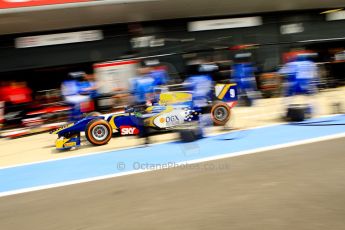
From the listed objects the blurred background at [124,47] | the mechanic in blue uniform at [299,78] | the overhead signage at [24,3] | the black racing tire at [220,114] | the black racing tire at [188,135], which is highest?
the overhead signage at [24,3]

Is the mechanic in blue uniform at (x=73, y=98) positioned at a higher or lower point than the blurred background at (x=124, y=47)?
lower

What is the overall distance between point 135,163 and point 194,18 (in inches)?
373

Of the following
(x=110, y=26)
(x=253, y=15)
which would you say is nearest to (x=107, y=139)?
(x=110, y=26)

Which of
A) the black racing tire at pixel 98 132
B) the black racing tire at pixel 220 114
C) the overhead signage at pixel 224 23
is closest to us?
the black racing tire at pixel 98 132

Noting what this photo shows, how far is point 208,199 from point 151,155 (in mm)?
3026

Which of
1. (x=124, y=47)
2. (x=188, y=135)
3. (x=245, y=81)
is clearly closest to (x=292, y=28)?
(x=245, y=81)

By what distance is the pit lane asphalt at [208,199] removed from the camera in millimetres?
4184

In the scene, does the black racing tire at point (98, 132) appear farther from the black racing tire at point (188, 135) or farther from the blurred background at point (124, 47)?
the blurred background at point (124, 47)

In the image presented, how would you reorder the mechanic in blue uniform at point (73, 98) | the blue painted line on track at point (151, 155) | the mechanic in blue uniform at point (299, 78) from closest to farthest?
1. the blue painted line on track at point (151, 155)
2. the mechanic in blue uniform at point (299, 78)
3. the mechanic in blue uniform at point (73, 98)

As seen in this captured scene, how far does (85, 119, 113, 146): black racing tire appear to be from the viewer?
9.09 meters

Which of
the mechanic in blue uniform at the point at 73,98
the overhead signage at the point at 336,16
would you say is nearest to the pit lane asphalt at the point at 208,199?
the mechanic in blue uniform at the point at 73,98

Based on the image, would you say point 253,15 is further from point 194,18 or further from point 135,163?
point 135,163

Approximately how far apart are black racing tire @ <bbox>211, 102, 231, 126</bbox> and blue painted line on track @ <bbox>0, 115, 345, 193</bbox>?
0.74 meters

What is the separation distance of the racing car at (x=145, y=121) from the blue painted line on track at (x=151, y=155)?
0.72m
